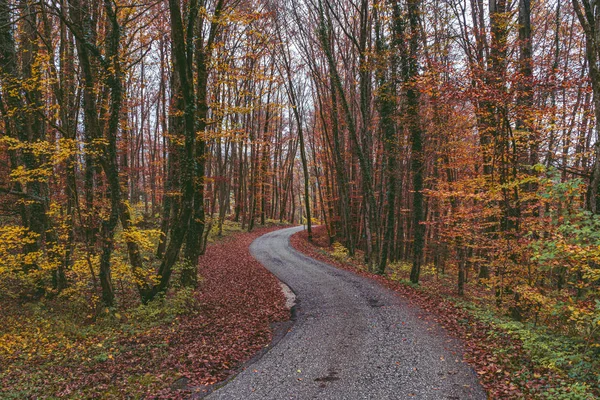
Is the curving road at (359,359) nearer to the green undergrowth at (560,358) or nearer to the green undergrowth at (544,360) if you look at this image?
the green undergrowth at (544,360)

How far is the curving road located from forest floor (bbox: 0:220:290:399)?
2.51 ft

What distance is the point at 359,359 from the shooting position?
6.29 metres

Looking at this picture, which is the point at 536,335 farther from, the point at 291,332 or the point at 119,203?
the point at 119,203

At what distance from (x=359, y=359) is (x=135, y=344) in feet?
16.7

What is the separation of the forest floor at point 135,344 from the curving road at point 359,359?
0.76 m

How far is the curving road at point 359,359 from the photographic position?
5258 millimetres

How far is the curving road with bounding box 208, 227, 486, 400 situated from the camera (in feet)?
17.3

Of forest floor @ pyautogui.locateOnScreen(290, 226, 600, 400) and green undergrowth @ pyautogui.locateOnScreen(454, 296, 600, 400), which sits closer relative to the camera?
green undergrowth @ pyautogui.locateOnScreen(454, 296, 600, 400)

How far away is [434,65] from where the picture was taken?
29.5 ft

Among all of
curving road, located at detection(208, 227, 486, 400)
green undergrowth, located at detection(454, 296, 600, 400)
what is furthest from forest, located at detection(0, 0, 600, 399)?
curving road, located at detection(208, 227, 486, 400)

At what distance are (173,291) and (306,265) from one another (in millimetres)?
6999

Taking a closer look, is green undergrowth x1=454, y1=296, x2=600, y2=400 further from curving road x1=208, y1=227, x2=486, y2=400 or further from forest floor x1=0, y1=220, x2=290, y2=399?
forest floor x1=0, y1=220, x2=290, y2=399

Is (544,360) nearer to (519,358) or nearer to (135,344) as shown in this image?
(519,358)

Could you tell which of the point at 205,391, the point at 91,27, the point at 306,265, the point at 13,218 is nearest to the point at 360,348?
the point at 205,391
